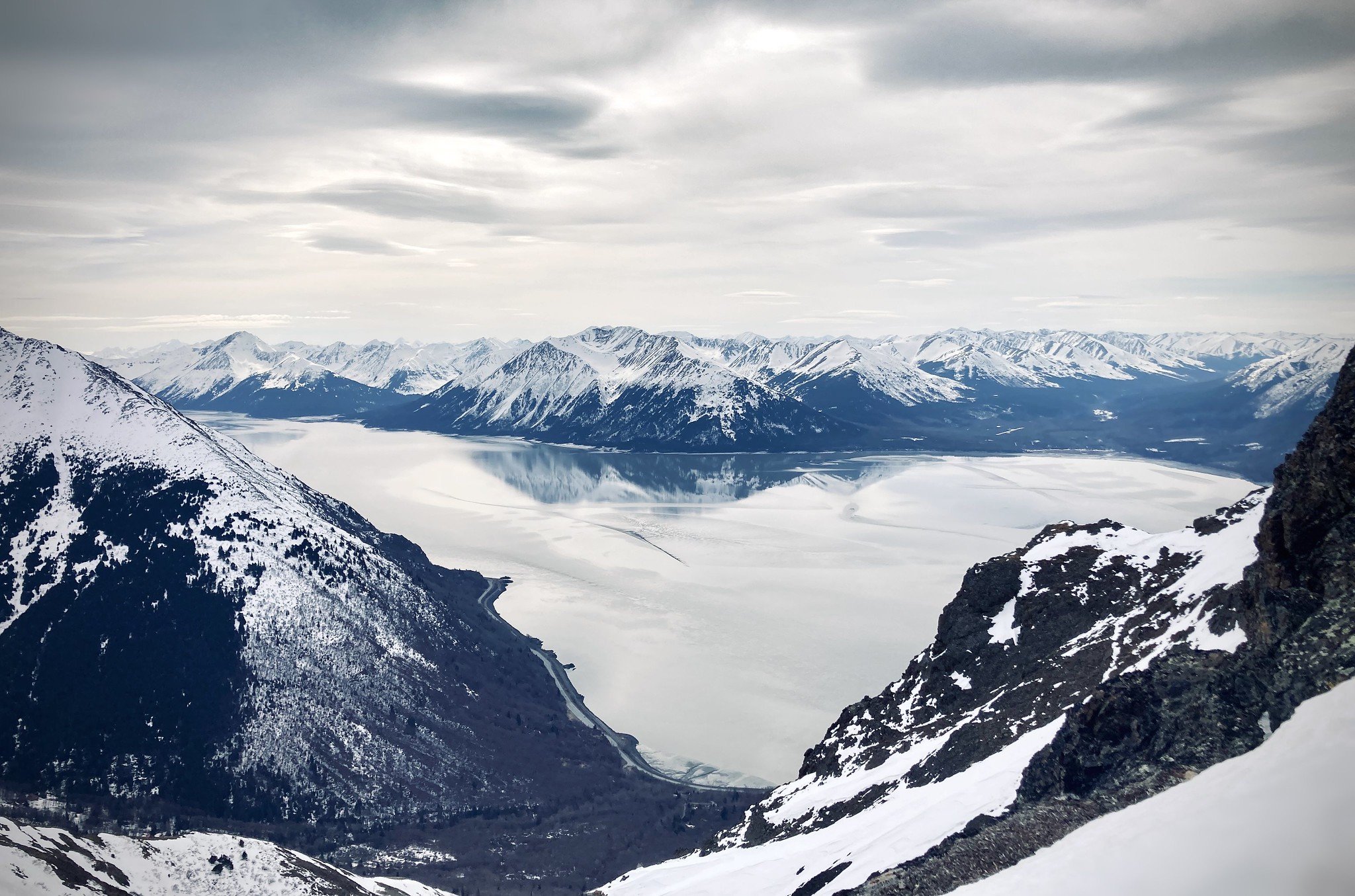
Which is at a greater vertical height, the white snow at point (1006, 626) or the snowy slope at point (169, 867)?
the white snow at point (1006, 626)

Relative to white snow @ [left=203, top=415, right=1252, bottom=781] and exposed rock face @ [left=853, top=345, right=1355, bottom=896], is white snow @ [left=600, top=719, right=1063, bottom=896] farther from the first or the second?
white snow @ [left=203, top=415, right=1252, bottom=781]

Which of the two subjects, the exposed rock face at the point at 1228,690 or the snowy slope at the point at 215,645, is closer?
the exposed rock face at the point at 1228,690

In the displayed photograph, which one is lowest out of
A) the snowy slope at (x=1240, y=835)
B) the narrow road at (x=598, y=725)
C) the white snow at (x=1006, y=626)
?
the narrow road at (x=598, y=725)

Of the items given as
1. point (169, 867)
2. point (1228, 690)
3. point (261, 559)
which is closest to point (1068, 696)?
point (1228, 690)

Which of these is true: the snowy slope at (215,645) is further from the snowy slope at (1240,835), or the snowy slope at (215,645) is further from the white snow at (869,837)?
the snowy slope at (1240,835)

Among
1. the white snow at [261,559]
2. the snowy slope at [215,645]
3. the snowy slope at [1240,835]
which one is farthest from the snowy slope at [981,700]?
the white snow at [261,559]

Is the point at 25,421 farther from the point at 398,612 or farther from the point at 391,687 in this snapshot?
the point at 391,687

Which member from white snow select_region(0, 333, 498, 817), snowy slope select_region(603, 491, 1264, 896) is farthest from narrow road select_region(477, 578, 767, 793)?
snowy slope select_region(603, 491, 1264, 896)
